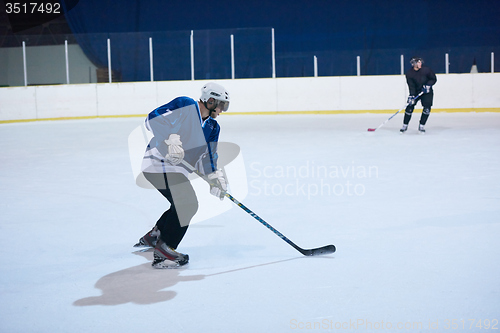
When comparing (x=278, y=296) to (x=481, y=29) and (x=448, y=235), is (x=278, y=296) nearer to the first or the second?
(x=448, y=235)

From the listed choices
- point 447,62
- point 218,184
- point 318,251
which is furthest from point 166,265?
point 447,62

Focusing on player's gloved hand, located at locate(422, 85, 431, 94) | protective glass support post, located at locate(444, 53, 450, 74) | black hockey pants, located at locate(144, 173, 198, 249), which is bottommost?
black hockey pants, located at locate(144, 173, 198, 249)

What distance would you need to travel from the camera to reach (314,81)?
12.0 meters

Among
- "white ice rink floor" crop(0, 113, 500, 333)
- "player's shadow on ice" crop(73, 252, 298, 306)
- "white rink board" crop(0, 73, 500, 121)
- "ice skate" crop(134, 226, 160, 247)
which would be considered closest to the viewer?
"white ice rink floor" crop(0, 113, 500, 333)

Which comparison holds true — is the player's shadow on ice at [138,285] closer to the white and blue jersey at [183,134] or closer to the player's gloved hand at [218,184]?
the player's gloved hand at [218,184]

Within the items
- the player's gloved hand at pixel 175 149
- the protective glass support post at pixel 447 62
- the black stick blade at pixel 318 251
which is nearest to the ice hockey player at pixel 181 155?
the player's gloved hand at pixel 175 149

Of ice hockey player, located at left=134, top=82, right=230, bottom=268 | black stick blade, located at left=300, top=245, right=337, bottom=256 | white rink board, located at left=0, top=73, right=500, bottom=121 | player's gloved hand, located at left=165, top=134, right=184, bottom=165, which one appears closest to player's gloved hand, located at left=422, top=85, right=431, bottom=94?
white rink board, located at left=0, top=73, right=500, bottom=121

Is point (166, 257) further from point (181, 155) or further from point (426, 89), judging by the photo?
point (426, 89)

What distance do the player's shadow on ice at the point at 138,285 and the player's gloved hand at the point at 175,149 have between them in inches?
20.1

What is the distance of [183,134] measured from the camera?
2.54m

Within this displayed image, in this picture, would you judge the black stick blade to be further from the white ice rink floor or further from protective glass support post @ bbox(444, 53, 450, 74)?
protective glass support post @ bbox(444, 53, 450, 74)

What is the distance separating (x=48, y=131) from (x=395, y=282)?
27.7 ft

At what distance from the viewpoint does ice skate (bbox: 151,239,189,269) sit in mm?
2602

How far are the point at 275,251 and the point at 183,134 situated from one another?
2.54 feet
